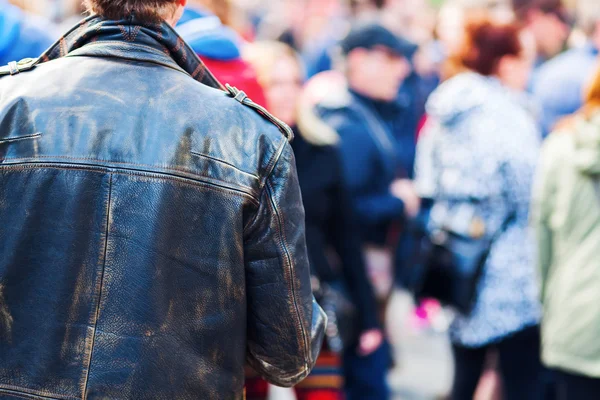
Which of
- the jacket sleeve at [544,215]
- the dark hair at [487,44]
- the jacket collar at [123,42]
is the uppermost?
the jacket collar at [123,42]

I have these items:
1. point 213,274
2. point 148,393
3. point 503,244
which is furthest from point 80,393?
point 503,244

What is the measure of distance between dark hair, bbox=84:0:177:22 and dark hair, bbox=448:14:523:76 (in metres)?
2.42

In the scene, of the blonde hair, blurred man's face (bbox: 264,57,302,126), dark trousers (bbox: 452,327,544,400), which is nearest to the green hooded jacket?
→ dark trousers (bbox: 452,327,544,400)

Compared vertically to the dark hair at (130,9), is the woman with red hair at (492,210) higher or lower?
lower

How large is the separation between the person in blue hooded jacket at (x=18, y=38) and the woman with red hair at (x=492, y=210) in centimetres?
176

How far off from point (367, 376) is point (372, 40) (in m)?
1.65

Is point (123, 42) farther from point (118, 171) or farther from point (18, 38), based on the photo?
point (18, 38)

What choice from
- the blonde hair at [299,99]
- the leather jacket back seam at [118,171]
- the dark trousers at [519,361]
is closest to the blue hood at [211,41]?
the blonde hair at [299,99]

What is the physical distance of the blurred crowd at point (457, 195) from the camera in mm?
3203

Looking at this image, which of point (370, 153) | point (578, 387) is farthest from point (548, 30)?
point (578, 387)

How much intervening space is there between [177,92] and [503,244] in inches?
88.7

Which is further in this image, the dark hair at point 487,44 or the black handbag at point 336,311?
the dark hair at point 487,44

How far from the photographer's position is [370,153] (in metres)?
4.04

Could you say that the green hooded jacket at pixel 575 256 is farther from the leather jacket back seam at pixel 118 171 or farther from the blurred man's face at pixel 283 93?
the leather jacket back seam at pixel 118 171
